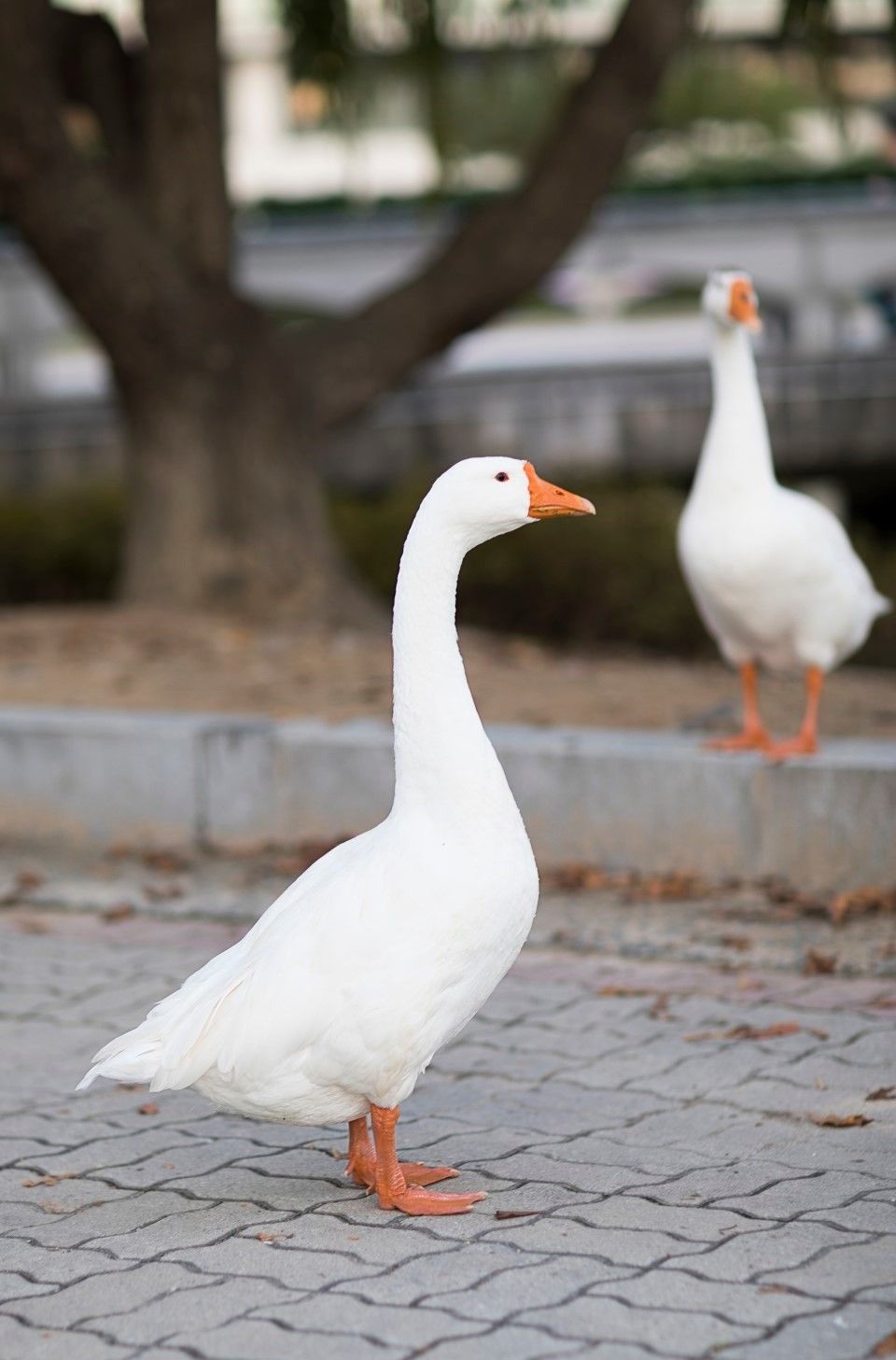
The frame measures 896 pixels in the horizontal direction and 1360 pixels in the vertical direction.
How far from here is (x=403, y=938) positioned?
12.3 ft

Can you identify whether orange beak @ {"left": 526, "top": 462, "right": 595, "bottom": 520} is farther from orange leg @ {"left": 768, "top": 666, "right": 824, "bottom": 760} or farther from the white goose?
orange leg @ {"left": 768, "top": 666, "right": 824, "bottom": 760}

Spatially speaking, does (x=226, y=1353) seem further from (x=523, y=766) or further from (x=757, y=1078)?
(x=523, y=766)

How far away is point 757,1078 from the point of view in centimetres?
476

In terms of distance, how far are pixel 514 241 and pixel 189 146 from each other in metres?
1.87

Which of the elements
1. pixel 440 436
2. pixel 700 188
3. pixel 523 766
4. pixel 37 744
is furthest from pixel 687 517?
pixel 700 188

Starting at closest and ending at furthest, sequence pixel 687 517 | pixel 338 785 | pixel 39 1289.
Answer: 1. pixel 39 1289
2. pixel 687 517
3. pixel 338 785

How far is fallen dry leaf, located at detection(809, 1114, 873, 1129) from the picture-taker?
436 centimetres

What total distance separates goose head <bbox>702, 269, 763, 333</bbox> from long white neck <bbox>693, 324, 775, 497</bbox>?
0.35ft

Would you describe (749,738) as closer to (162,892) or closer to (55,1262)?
(162,892)

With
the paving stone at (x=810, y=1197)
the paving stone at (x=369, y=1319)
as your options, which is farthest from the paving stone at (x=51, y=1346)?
the paving stone at (x=810, y=1197)

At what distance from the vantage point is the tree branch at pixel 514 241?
33.1ft

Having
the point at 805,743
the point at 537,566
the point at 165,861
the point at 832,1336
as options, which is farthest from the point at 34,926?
the point at 537,566

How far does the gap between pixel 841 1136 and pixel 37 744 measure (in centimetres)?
415

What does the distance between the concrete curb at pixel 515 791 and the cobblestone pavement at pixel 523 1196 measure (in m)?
0.79
